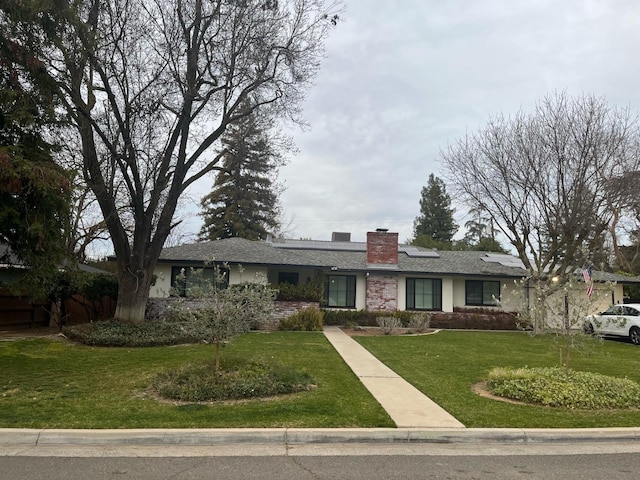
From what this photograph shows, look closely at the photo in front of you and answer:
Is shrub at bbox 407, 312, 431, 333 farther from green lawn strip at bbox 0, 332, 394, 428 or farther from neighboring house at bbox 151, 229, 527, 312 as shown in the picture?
green lawn strip at bbox 0, 332, 394, 428

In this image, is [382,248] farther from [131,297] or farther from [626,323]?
[131,297]

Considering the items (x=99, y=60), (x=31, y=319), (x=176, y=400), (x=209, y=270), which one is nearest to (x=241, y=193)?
(x=209, y=270)

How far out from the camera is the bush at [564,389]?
317 inches

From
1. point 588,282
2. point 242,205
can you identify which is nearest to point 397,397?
point 588,282

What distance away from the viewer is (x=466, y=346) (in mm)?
16297

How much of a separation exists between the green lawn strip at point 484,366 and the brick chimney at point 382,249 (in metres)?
5.78

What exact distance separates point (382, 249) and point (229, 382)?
17929 millimetres

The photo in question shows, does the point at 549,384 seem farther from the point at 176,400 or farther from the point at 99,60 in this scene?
the point at 99,60

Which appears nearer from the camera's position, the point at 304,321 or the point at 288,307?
the point at 304,321

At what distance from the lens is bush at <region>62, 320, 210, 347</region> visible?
15.2m

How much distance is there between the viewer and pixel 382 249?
25.5 meters

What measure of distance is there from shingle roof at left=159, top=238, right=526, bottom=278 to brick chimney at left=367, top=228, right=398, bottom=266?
0.51 m

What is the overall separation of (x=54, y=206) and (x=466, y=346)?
12952 mm

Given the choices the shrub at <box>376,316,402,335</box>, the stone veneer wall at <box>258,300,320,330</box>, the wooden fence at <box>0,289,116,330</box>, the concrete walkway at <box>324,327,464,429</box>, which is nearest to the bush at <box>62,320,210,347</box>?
the wooden fence at <box>0,289,116,330</box>
